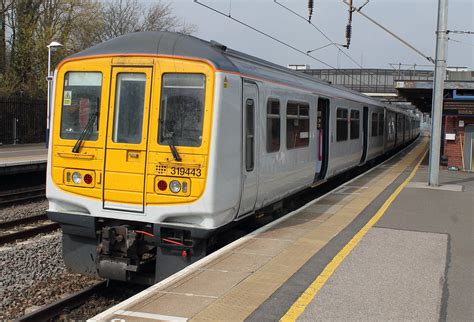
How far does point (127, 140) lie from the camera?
240 inches

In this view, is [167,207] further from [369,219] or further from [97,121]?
[369,219]

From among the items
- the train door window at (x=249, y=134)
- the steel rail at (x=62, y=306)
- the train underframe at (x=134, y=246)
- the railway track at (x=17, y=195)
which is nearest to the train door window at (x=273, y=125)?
the train door window at (x=249, y=134)

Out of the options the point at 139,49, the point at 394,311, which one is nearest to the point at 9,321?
the point at 139,49

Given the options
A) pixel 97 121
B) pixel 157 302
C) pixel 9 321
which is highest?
pixel 97 121

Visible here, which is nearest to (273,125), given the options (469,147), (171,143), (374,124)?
(171,143)

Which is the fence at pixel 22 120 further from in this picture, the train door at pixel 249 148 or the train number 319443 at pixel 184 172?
the train number 319443 at pixel 184 172

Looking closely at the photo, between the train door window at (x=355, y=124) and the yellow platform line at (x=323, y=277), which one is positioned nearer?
the yellow platform line at (x=323, y=277)

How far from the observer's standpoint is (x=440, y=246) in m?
6.82

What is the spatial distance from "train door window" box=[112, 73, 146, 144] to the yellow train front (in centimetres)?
1

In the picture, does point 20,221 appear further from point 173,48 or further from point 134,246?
point 173,48

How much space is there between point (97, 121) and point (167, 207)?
1.40 meters

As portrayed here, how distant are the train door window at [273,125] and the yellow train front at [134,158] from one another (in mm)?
1358

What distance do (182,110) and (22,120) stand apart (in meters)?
25.5

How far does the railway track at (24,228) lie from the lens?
8.83 m
